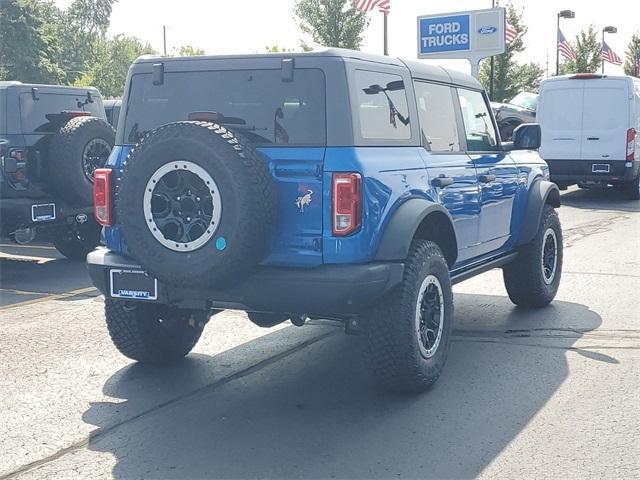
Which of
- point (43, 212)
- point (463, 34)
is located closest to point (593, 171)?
point (463, 34)

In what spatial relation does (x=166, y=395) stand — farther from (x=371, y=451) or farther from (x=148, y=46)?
(x=148, y=46)

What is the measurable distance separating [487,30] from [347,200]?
21062 millimetres

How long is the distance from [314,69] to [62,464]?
2.42 meters

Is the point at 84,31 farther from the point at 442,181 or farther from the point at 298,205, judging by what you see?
the point at 298,205

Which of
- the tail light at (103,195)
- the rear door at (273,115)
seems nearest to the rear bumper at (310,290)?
the rear door at (273,115)

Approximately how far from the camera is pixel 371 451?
427 centimetres

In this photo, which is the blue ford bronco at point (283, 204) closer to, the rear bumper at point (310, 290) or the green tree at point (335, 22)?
the rear bumper at point (310, 290)

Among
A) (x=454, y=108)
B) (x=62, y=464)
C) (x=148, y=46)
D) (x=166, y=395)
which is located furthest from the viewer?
(x=148, y=46)

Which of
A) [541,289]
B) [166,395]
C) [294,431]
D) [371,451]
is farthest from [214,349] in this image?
[541,289]

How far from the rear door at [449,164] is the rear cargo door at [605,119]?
11.4m

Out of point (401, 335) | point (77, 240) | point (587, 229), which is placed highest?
point (401, 335)

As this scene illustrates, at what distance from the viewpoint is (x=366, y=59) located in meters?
5.12

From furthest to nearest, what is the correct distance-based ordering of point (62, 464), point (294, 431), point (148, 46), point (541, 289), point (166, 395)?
point (148, 46) → point (541, 289) → point (166, 395) → point (294, 431) → point (62, 464)

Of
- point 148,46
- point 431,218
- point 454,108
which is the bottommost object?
point 431,218
